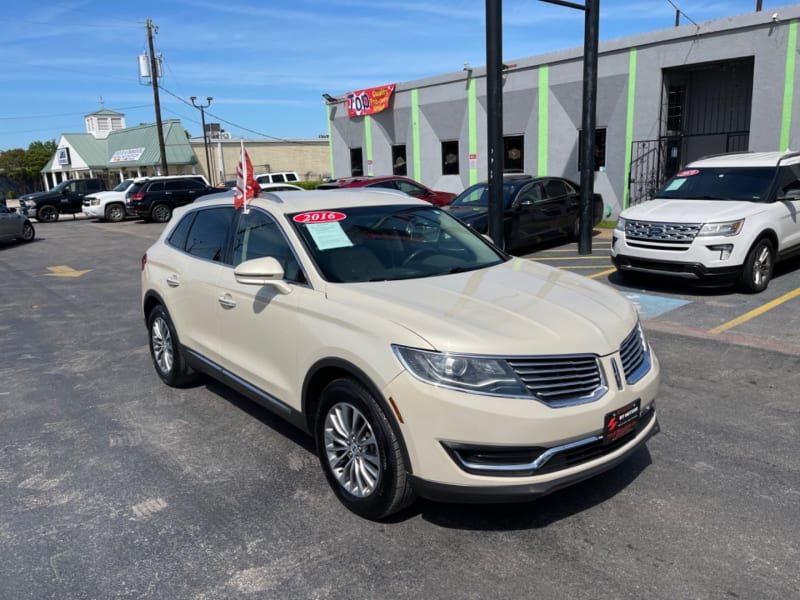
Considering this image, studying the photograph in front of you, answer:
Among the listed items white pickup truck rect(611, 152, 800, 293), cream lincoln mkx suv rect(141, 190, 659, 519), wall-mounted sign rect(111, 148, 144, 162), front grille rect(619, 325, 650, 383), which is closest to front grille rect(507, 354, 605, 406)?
cream lincoln mkx suv rect(141, 190, 659, 519)

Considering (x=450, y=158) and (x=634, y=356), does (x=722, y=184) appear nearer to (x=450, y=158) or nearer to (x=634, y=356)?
(x=634, y=356)

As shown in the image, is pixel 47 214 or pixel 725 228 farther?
pixel 47 214

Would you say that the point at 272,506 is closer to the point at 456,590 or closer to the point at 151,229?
the point at 456,590

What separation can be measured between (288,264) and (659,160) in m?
15.5

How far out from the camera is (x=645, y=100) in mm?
16938

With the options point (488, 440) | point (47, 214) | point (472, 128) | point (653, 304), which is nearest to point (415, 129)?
point (472, 128)

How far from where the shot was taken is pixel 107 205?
2764 centimetres

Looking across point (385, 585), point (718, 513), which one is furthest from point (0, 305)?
point (718, 513)

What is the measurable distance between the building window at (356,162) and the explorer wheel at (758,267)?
792 inches

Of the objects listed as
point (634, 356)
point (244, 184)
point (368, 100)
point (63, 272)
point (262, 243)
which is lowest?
point (63, 272)

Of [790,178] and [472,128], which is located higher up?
[472,128]

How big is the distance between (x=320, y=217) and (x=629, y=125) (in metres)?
15.2

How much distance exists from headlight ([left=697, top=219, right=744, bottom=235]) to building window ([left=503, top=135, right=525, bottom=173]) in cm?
1258

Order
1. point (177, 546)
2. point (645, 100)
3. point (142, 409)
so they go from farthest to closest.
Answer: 1. point (645, 100)
2. point (142, 409)
3. point (177, 546)
